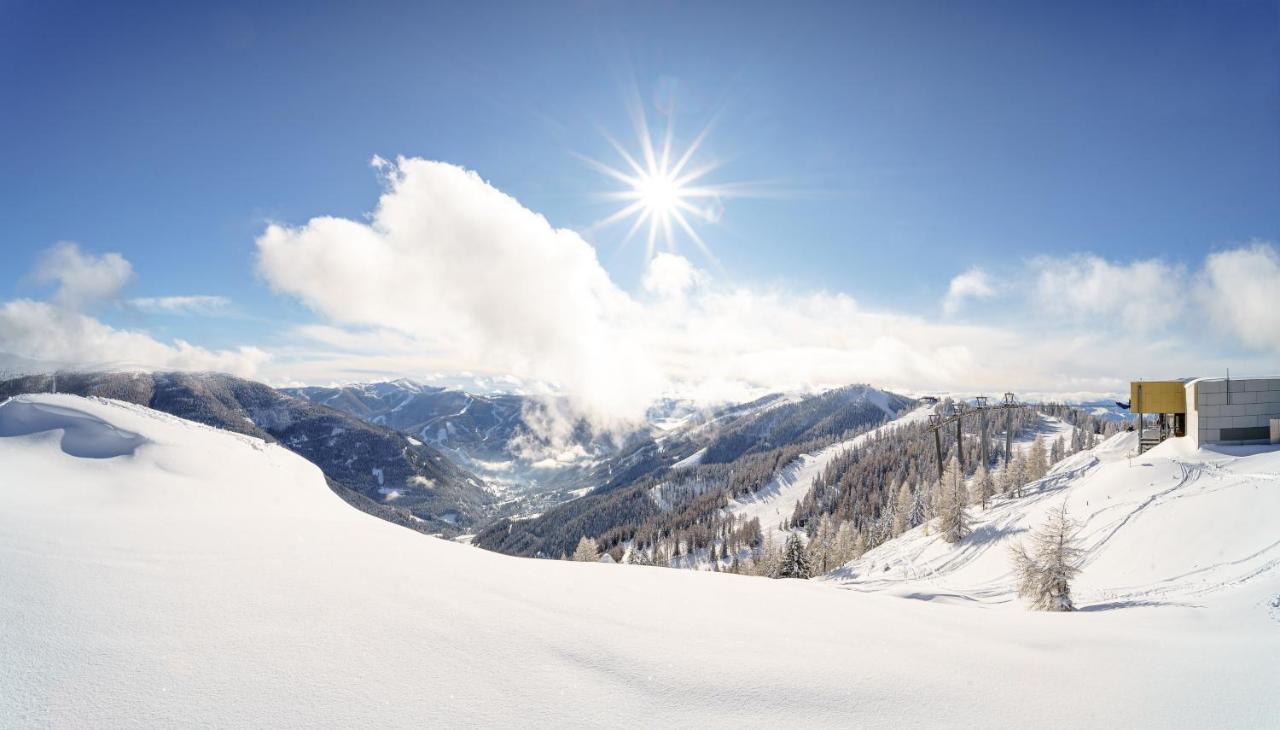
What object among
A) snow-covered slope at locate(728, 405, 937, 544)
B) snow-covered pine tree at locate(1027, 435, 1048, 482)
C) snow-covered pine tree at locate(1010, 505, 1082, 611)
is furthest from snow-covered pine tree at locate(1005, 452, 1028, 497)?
snow-covered slope at locate(728, 405, 937, 544)

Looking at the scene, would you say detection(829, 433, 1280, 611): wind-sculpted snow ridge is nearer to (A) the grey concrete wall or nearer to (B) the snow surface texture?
(A) the grey concrete wall

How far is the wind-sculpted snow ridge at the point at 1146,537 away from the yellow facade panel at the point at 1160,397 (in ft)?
7.93

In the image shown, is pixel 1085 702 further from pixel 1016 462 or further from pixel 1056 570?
pixel 1016 462

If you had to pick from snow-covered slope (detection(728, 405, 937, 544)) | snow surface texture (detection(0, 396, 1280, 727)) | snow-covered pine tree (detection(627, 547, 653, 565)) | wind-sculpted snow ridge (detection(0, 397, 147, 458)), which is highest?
wind-sculpted snow ridge (detection(0, 397, 147, 458))

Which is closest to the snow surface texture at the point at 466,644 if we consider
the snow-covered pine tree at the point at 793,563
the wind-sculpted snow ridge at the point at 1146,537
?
the wind-sculpted snow ridge at the point at 1146,537

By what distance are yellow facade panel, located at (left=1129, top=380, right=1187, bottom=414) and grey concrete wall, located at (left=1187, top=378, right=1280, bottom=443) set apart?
253 cm

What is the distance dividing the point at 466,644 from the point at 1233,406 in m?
47.8

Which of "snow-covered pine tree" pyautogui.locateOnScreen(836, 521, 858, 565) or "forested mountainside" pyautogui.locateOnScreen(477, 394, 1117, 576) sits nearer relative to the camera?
"snow-covered pine tree" pyautogui.locateOnScreen(836, 521, 858, 565)

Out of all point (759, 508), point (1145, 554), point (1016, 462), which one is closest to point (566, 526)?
point (759, 508)

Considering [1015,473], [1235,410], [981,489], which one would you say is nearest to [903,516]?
[1015,473]

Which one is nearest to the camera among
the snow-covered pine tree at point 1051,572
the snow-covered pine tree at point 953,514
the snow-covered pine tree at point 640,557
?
the snow-covered pine tree at point 1051,572

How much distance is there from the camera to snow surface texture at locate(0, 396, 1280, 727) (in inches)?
157

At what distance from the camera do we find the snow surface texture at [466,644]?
3.99 m

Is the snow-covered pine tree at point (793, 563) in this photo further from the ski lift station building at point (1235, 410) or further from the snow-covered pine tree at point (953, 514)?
the ski lift station building at point (1235, 410)
